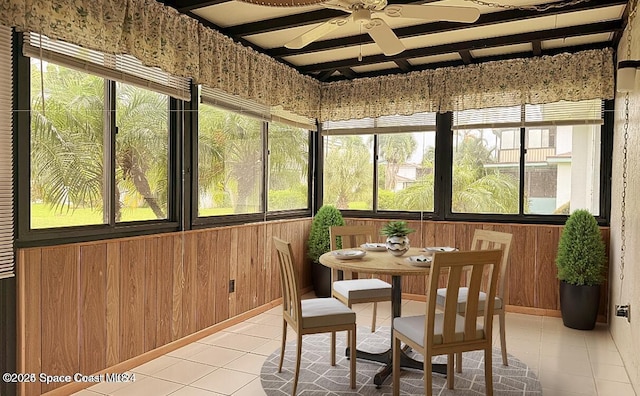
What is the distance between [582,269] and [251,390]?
9.83 ft

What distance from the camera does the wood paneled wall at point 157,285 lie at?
2.57 meters

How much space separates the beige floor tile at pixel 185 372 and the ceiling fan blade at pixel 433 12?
2.53 m

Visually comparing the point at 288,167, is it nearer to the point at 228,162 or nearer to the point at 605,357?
the point at 228,162

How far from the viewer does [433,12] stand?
2533 mm

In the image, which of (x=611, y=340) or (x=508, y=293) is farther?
(x=508, y=293)

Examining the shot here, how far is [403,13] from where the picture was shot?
102 inches

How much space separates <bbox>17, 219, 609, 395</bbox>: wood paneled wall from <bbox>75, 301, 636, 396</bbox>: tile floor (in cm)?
21

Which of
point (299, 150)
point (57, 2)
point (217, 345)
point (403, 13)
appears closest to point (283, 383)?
point (217, 345)

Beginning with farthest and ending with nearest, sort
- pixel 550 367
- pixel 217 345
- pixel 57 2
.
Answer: pixel 217 345
pixel 550 367
pixel 57 2

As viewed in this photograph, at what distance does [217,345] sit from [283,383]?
910 millimetres

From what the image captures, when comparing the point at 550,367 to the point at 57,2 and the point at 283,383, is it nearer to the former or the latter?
the point at 283,383

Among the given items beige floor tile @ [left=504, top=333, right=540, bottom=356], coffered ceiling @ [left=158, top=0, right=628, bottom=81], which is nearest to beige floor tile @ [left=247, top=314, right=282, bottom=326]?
beige floor tile @ [left=504, top=333, right=540, bottom=356]

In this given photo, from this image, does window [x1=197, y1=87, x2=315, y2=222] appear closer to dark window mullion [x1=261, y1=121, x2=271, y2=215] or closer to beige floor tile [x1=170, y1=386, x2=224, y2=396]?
dark window mullion [x1=261, y1=121, x2=271, y2=215]

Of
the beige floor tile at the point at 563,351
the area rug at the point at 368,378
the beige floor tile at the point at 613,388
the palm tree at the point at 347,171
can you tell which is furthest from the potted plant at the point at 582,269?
the palm tree at the point at 347,171
